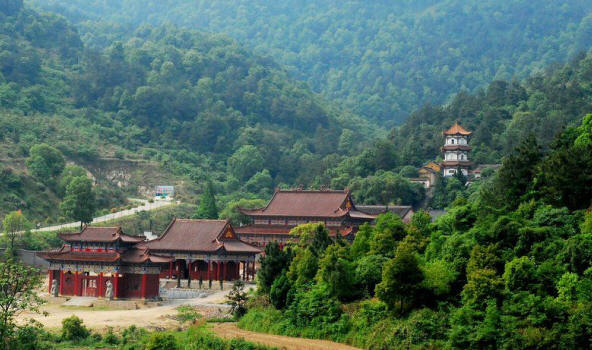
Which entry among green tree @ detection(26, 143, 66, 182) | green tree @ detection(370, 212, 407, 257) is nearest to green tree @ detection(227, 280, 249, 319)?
green tree @ detection(370, 212, 407, 257)

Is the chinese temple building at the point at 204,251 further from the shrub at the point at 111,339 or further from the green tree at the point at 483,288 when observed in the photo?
the green tree at the point at 483,288

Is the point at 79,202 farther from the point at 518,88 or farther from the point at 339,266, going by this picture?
the point at 518,88

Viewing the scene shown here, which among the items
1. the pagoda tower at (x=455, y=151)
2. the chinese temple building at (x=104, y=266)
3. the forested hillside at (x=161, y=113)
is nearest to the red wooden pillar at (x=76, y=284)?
the chinese temple building at (x=104, y=266)

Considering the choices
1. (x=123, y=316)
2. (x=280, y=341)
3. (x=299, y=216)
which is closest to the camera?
(x=280, y=341)

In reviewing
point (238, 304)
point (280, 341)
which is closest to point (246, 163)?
point (238, 304)

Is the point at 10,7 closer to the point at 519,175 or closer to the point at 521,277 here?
the point at 519,175

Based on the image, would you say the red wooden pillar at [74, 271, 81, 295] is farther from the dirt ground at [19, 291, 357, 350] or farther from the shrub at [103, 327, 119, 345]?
the shrub at [103, 327, 119, 345]
